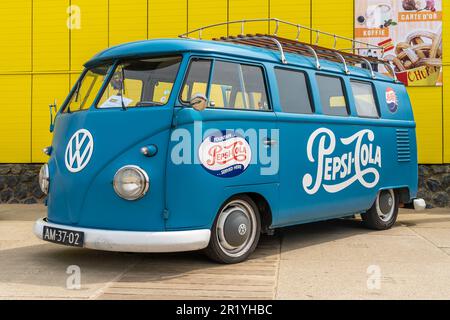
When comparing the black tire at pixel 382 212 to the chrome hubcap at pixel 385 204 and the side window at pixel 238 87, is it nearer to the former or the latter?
the chrome hubcap at pixel 385 204

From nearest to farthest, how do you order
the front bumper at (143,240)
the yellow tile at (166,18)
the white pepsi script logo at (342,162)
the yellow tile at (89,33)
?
the front bumper at (143,240) → the white pepsi script logo at (342,162) → the yellow tile at (166,18) → the yellow tile at (89,33)

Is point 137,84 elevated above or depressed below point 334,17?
below

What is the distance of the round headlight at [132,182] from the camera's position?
488cm

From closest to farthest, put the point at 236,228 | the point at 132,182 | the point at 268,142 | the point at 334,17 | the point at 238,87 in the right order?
the point at 132,182, the point at 236,228, the point at 238,87, the point at 268,142, the point at 334,17

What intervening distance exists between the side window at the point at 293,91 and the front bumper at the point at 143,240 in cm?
200

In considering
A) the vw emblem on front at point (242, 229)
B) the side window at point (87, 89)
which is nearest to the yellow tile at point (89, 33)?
the side window at point (87, 89)

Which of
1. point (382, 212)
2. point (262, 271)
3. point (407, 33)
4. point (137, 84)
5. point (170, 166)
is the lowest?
point (262, 271)

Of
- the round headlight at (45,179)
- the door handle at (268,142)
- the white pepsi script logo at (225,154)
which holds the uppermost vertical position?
the door handle at (268,142)

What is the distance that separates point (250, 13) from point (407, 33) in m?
3.21

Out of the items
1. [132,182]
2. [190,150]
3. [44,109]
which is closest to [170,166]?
[190,150]

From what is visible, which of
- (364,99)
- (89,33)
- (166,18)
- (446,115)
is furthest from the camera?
(89,33)

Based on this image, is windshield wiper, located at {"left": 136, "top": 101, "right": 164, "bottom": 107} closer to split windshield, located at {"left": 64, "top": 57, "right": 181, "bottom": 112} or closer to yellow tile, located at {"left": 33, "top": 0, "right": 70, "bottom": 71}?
split windshield, located at {"left": 64, "top": 57, "right": 181, "bottom": 112}

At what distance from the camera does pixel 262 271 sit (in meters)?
5.21

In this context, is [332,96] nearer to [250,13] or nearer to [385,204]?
[385,204]
